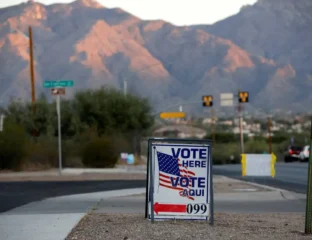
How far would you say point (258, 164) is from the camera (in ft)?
88.6

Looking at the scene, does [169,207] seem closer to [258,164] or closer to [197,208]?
[197,208]

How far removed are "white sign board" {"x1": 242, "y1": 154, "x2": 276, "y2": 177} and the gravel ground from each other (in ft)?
39.2

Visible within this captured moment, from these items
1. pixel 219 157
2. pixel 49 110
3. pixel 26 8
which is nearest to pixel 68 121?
pixel 49 110

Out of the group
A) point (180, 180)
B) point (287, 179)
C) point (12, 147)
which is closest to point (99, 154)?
point (12, 147)

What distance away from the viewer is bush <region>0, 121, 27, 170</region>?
120 feet

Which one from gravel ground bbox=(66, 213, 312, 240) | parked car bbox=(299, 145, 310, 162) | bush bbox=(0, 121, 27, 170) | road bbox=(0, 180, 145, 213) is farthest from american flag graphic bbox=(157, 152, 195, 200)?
parked car bbox=(299, 145, 310, 162)

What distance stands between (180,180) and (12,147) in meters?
24.9

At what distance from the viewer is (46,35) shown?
194 m

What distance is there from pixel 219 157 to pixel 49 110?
48.6 meters

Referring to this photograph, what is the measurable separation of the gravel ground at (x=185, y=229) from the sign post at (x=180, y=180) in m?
0.23

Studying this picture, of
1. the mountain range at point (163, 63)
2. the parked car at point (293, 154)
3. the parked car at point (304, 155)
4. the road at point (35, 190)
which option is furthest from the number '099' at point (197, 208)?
the mountain range at point (163, 63)

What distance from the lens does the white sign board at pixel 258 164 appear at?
26703 mm

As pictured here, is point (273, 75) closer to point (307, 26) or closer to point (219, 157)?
point (307, 26)

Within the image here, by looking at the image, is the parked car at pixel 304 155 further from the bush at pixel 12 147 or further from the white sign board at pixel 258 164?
the white sign board at pixel 258 164
